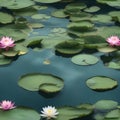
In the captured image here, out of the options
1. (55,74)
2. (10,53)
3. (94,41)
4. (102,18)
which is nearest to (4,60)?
(10,53)

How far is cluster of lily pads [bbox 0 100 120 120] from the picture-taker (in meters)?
1.81

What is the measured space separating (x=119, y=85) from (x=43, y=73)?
0.45 metres

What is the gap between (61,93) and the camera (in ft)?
6.74

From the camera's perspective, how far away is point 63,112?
1.86 meters

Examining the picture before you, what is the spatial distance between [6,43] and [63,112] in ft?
2.54

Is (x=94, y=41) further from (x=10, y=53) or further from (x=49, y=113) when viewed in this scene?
(x=49, y=113)

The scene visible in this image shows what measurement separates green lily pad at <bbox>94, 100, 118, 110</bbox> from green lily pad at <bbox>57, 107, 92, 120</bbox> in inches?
2.8

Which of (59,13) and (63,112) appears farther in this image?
(59,13)

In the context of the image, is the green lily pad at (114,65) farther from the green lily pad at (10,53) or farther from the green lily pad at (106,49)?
the green lily pad at (10,53)

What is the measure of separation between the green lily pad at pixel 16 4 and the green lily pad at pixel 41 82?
1.08 meters

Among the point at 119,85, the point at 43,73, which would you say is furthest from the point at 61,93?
the point at 119,85

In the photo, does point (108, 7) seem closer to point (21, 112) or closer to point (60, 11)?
Answer: point (60, 11)

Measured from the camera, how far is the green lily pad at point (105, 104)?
190 cm

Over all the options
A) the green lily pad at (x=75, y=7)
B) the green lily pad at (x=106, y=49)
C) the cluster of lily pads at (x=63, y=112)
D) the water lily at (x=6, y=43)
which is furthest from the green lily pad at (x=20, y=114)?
the green lily pad at (x=75, y=7)
